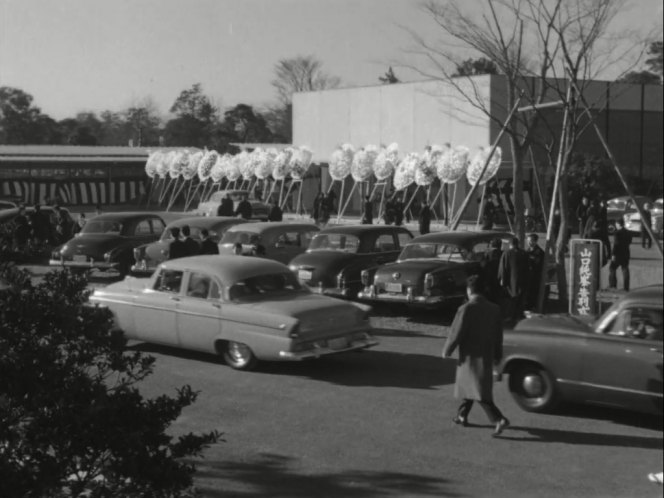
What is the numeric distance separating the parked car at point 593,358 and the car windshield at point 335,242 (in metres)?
7.41

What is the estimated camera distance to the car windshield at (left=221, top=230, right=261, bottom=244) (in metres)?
16.0

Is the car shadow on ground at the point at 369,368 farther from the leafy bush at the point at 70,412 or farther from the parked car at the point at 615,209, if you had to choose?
the parked car at the point at 615,209

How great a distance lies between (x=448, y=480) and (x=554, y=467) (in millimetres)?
648

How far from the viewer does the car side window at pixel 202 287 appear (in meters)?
10.2

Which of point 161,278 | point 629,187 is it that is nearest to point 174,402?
point 629,187

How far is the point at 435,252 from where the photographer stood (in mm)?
13258

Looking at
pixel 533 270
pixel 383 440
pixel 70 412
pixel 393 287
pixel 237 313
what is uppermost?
pixel 70 412

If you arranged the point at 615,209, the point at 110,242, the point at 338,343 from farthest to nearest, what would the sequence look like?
the point at 615,209 < the point at 110,242 < the point at 338,343

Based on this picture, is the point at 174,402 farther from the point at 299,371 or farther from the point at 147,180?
the point at 147,180

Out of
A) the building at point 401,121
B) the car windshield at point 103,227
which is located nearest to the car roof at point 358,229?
the car windshield at point 103,227

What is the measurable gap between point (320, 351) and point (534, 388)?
3.40 m

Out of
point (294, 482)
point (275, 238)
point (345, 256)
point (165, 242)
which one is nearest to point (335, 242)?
point (345, 256)

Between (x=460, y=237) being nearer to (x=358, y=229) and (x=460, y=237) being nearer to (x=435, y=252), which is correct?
(x=435, y=252)

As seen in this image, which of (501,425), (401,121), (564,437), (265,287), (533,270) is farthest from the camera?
(401,121)
